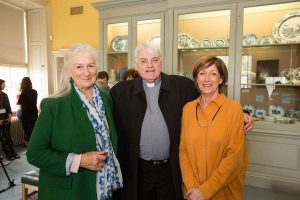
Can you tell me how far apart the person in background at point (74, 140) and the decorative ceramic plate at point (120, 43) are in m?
2.33

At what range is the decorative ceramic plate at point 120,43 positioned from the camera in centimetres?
354

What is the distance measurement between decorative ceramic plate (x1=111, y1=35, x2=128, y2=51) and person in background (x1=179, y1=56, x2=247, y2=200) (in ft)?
7.59

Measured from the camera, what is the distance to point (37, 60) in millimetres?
5324

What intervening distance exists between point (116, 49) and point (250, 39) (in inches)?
74.4

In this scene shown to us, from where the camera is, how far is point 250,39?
2914mm

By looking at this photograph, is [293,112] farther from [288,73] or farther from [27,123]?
[27,123]

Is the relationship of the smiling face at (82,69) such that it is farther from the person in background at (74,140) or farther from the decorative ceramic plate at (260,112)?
the decorative ceramic plate at (260,112)

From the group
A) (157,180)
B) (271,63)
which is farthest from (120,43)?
(157,180)

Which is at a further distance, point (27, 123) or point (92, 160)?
point (27, 123)

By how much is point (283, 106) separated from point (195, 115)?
2068mm

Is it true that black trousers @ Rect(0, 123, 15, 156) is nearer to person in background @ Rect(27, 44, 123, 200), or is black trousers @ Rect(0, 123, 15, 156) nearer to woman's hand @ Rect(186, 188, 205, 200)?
person in background @ Rect(27, 44, 123, 200)

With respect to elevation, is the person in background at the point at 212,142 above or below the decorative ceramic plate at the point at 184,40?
below

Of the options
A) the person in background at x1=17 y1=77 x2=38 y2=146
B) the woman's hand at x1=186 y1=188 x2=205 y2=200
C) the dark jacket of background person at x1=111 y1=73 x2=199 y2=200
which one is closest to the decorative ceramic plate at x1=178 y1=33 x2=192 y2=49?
the dark jacket of background person at x1=111 y1=73 x2=199 y2=200

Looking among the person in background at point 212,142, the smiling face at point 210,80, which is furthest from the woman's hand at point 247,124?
the smiling face at point 210,80
